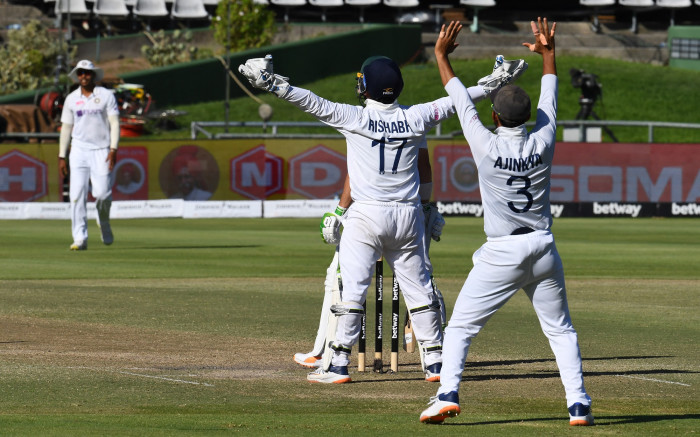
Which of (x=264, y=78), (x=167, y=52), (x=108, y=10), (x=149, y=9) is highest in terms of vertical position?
(x=149, y=9)

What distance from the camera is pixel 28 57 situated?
2210 inches

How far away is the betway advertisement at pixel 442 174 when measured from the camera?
3247cm

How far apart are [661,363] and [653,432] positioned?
2.98 meters

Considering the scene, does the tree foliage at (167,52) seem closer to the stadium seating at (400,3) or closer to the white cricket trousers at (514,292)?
the stadium seating at (400,3)

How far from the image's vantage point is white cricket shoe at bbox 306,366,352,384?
877 cm

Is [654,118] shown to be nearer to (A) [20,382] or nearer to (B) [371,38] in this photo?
(B) [371,38]

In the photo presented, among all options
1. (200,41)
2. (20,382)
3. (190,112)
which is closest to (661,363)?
(20,382)

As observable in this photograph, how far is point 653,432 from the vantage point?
707cm

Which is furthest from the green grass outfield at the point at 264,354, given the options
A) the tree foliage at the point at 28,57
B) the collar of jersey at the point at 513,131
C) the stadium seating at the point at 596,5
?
the stadium seating at the point at 596,5

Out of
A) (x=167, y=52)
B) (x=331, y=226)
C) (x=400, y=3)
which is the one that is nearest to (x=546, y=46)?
(x=331, y=226)

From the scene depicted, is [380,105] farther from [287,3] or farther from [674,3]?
[674,3]

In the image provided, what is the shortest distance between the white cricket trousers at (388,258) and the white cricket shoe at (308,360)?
0.79 m

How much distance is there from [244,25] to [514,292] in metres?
52.0

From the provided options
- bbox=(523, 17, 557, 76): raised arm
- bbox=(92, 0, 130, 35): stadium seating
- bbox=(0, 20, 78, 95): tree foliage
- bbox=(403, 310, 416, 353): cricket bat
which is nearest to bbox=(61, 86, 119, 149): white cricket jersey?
bbox=(403, 310, 416, 353): cricket bat
